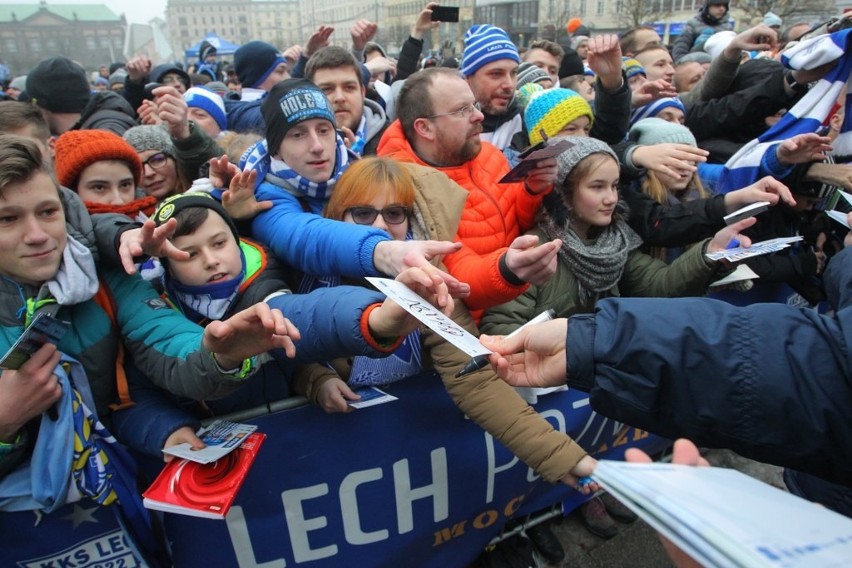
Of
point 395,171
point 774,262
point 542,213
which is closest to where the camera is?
point 395,171

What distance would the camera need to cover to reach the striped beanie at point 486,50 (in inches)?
139

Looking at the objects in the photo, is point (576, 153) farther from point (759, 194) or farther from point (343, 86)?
point (343, 86)

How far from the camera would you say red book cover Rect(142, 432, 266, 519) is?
61.0 inches

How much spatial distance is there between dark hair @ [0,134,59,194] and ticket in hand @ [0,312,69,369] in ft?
1.89

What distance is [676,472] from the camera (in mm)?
927

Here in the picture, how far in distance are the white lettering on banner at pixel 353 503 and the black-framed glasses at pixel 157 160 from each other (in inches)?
87.5

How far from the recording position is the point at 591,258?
260 cm

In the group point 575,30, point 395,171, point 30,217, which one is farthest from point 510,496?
point 575,30

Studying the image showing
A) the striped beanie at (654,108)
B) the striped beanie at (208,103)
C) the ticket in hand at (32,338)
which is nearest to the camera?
the ticket in hand at (32,338)

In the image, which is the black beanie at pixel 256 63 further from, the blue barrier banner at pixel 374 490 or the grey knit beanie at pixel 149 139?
the blue barrier banner at pixel 374 490

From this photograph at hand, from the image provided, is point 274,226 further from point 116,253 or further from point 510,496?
point 510,496

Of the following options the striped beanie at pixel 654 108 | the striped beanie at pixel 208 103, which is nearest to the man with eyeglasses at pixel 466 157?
the striped beanie at pixel 654 108

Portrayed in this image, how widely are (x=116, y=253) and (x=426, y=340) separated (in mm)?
1247

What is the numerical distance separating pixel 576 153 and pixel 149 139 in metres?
2.50
